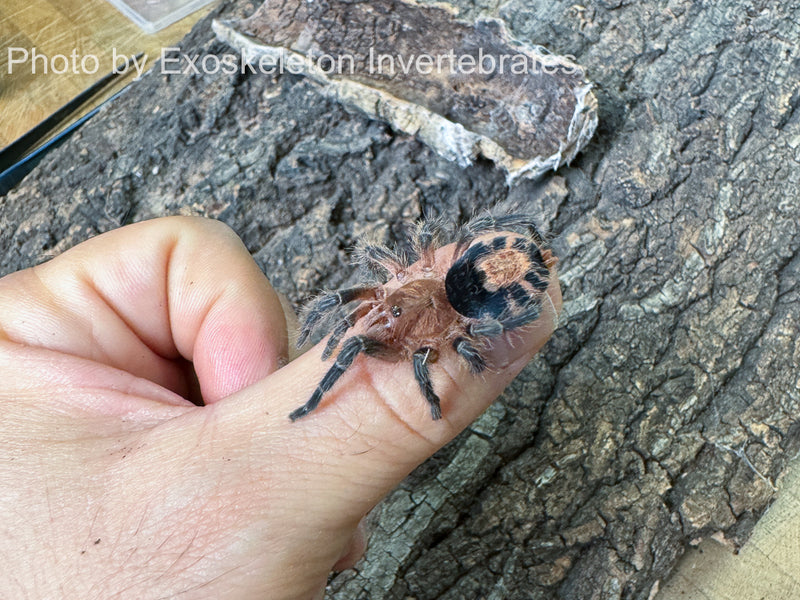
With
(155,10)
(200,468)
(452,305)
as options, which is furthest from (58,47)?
(200,468)

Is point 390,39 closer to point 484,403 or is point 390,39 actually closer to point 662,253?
point 662,253

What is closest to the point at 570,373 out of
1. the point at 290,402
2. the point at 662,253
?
the point at 662,253

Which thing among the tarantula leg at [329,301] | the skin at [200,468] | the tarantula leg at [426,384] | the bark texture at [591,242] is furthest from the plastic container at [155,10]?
the tarantula leg at [426,384]

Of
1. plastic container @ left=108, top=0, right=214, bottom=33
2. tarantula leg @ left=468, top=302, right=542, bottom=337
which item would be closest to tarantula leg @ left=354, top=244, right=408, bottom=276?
tarantula leg @ left=468, top=302, right=542, bottom=337

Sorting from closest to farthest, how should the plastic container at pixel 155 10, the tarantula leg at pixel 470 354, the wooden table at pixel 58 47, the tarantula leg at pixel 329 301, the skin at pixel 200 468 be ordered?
the skin at pixel 200 468
the tarantula leg at pixel 470 354
the tarantula leg at pixel 329 301
the wooden table at pixel 58 47
the plastic container at pixel 155 10

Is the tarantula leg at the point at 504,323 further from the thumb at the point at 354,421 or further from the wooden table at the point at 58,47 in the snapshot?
the wooden table at the point at 58,47

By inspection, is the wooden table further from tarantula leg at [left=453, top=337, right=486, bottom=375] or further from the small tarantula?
tarantula leg at [left=453, top=337, right=486, bottom=375]

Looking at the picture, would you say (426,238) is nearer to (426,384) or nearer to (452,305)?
(452,305)
